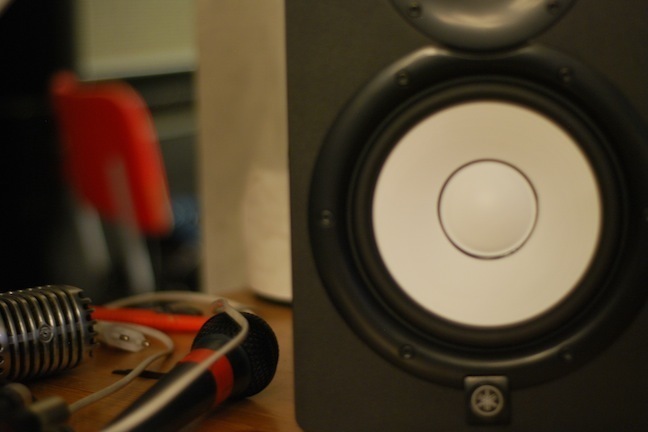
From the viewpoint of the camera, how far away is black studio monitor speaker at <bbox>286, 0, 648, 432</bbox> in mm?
436

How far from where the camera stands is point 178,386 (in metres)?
0.44

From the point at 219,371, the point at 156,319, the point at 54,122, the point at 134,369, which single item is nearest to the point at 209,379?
the point at 219,371

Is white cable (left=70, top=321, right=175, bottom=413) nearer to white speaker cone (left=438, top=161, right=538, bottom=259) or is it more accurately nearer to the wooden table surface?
the wooden table surface

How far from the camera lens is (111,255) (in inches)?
97.9

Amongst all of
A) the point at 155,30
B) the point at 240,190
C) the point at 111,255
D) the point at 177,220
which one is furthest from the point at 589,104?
the point at 155,30

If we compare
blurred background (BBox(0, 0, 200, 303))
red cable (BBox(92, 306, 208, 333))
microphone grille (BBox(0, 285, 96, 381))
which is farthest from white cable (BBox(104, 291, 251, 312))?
blurred background (BBox(0, 0, 200, 303))

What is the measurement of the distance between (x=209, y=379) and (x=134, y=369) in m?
0.12

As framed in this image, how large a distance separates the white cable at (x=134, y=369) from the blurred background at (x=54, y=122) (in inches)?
50.7

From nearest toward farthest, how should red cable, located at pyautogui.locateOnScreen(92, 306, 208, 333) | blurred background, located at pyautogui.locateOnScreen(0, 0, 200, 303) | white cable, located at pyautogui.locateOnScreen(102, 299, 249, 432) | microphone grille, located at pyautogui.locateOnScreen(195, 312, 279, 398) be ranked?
Answer: white cable, located at pyautogui.locateOnScreen(102, 299, 249, 432), microphone grille, located at pyautogui.locateOnScreen(195, 312, 279, 398), red cable, located at pyautogui.locateOnScreen(92, 306, 208, 333), blurred background, located at pyautogui.locateOnScreen(0, 0, 200, 303)

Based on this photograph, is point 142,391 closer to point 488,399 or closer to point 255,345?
point 255,345

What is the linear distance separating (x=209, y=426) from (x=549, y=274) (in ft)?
0.71

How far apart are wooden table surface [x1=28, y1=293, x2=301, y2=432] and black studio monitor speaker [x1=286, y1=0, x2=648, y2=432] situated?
5cm

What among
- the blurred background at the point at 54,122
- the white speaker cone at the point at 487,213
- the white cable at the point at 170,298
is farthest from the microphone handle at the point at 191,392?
the blurred background at the point at 54,122

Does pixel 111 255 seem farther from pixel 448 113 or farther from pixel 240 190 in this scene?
pixel 448 113
